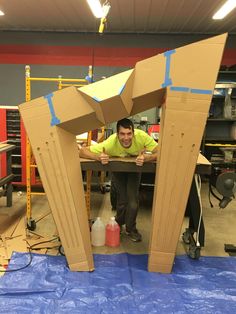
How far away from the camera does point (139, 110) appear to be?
2344mm

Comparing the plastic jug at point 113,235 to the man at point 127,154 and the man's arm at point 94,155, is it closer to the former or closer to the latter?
the man at point 127,154

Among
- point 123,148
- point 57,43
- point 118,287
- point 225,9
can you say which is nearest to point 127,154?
point 123,148

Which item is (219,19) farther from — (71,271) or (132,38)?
(71,271)

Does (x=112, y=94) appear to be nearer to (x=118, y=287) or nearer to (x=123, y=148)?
(x=123, y=148)

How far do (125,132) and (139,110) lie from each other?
44 centimetres

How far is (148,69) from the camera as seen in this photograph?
2043mm

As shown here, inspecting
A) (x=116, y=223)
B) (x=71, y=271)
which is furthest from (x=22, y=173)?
(x=71, y=271)

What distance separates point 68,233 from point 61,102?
38.9 inches

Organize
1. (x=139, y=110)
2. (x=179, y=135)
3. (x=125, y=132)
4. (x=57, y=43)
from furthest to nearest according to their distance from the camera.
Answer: (x=57, y=43) < (x=125, y=132) < (x=139, y=110) < (x=179, y=135)

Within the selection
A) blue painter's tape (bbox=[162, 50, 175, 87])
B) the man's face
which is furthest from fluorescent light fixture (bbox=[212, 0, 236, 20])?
blue painter's tape (bbox=[162, 50, 175, 87])

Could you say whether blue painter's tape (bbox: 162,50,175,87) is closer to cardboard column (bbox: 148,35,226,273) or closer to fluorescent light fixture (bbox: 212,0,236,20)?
cardboard column (bbox: 148,35,226,273)

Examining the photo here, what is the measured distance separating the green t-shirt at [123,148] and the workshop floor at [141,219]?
874mm

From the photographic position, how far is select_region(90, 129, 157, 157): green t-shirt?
9.26 feet

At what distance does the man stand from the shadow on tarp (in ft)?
1.62
